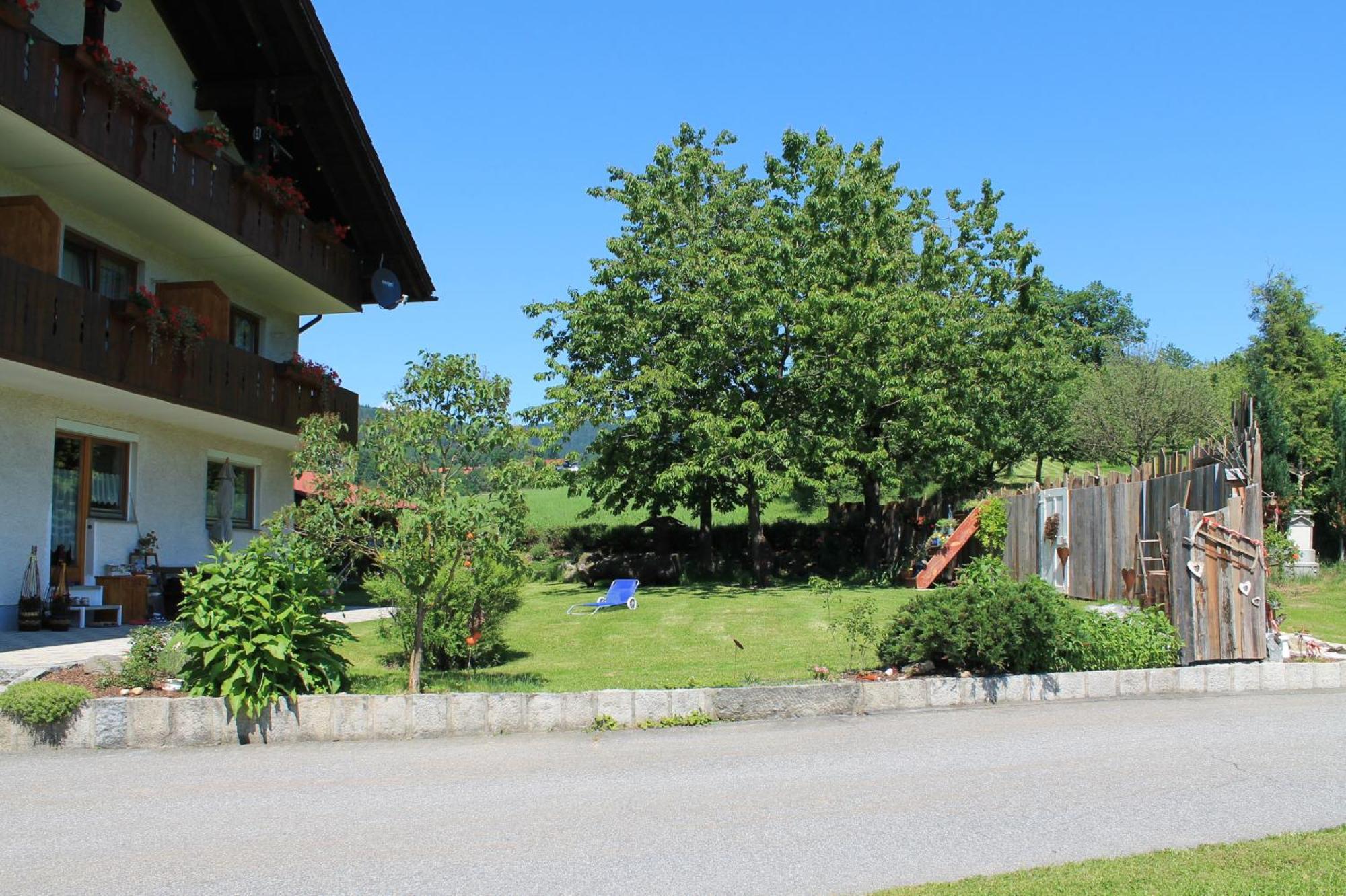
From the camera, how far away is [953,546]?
23266 millimetres

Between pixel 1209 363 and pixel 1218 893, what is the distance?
230 feet

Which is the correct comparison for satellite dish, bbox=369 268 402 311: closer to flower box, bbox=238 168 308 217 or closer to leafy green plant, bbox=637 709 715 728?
flower box, bbox=238 168 308 217

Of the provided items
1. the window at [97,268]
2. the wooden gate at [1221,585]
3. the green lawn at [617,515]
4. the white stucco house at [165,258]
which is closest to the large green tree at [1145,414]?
the green lawn at [617,515]

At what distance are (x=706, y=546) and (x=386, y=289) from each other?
39.4ft

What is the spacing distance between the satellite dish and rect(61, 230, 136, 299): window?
5.42 metres

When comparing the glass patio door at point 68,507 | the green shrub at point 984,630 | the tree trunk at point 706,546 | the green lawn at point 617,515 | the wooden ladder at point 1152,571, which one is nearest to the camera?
the green shrub at point 984,630

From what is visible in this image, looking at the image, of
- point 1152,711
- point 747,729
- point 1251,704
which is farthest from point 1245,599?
point 747,729

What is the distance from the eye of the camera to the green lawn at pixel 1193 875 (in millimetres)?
5000

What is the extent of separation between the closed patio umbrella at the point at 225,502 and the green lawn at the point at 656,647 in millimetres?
3171

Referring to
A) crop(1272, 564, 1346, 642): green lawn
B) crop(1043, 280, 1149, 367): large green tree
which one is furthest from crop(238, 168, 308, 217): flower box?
crop(1043, 280, 1149, 367): large green tree

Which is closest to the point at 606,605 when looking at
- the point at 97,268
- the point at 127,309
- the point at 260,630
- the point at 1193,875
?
the point at 127,309

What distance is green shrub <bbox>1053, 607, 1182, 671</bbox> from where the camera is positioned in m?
A: 10.4

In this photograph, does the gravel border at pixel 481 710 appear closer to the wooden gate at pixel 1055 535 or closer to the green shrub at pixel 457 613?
the green shrub at pixel 457 613

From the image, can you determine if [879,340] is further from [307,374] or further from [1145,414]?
[1145,414]
